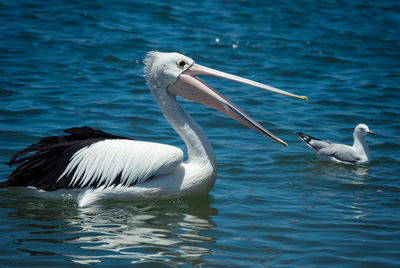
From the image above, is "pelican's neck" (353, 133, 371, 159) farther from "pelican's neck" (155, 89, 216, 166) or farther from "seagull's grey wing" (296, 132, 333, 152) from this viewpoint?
"pelican's neck" (155, 89, 216, 166)

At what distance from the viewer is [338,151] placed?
19.2 ft

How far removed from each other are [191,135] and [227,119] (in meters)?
2.62

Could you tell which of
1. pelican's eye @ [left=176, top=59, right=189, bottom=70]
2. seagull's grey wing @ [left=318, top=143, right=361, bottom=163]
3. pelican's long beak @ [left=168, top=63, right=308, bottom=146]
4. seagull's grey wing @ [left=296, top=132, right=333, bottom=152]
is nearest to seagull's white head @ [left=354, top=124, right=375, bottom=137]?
seagull's grey wing @ [left=318, top=143, right=361, bottom=163]

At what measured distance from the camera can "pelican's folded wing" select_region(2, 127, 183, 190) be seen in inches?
155

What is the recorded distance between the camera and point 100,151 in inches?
158

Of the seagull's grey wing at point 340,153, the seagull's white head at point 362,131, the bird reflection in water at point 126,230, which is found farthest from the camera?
the seagull's white head at point 362,131

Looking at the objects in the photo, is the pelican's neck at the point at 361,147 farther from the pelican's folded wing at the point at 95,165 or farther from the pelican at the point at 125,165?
the pelican's folded wing at the point at 95,165

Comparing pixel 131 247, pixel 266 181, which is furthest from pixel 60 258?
pixel 266 181

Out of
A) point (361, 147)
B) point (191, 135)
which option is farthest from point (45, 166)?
point (361, 147)

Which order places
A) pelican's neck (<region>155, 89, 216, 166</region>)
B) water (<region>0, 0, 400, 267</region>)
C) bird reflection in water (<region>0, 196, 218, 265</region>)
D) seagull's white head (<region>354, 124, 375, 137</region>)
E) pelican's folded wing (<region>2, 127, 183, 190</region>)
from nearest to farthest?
bird reflection in water (<region>0, 196, 218, 265</region>), water (<region>0, 0, 400, 267</region>), pelican's folded wing (<region>2, 127, 183, 190</region>), pelican's neck (<region>155, 89, 216, 166</region>), seagull's white head (<region>354, 124, 375, 137</region>)

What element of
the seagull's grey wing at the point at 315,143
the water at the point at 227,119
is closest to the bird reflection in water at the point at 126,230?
the water at the point at 227,119

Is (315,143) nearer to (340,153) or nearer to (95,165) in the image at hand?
(340,153)

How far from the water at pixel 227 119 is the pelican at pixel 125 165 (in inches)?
6.6

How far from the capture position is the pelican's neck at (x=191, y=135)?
4160 mm
